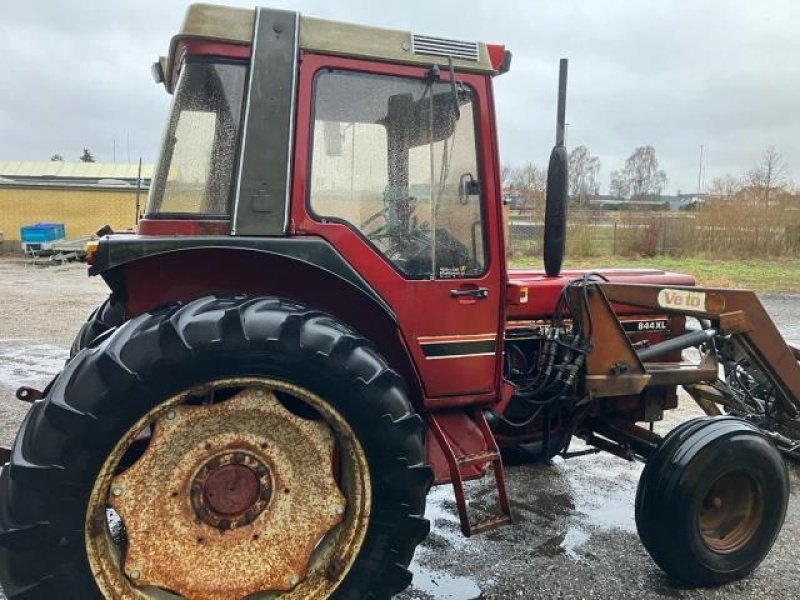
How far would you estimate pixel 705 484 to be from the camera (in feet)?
11.1

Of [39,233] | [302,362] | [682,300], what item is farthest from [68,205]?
[302,362]

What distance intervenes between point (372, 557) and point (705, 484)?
175 centimetres

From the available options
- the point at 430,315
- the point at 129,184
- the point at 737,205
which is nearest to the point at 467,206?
the point at 430,315

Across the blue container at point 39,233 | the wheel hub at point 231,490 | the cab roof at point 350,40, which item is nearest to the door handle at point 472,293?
the cab roof at point 350,40

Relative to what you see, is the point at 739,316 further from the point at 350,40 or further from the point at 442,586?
the point at 350,40

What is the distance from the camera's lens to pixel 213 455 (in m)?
2.61

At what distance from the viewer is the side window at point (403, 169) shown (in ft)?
9.59

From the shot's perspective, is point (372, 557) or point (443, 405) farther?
point (443, 405)

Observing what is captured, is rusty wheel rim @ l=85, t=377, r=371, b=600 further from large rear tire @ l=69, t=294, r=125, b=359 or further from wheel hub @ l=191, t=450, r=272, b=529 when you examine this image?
large rear tire @ l=69, t=294, r=125, b=359

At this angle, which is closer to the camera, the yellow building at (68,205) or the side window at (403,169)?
the side window at (403,169)

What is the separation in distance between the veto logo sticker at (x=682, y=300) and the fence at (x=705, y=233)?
707 inches

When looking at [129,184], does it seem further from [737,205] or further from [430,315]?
[430,315]

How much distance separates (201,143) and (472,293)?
52.9 inches

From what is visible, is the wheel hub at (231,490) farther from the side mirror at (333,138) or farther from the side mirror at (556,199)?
the side mirror at (556,199)
